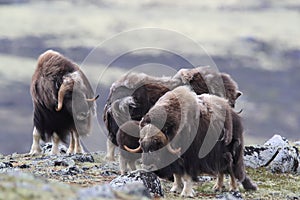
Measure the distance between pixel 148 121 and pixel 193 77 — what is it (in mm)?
3167

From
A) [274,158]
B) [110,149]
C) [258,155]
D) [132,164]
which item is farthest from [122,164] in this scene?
[274,158]

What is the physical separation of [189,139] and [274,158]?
5869mm

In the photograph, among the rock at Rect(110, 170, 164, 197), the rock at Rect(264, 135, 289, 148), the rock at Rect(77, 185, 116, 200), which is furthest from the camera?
the rock at Rect(264, 135, 289, 148)

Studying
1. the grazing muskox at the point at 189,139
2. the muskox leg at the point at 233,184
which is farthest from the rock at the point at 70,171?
the muskox leg at the point at 233,184

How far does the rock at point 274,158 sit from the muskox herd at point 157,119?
2.35m

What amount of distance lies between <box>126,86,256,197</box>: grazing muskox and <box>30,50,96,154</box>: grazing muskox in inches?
146

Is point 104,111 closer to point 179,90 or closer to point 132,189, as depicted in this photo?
point 179,90

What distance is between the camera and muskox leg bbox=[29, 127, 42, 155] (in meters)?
15.7

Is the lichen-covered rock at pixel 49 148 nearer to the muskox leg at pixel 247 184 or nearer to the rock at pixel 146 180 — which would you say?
the muskox leg at pixel 247 184

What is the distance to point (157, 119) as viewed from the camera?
1075cm

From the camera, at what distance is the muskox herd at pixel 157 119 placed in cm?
1090

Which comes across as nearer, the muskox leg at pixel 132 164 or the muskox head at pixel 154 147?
the muskox head at pixel 154 147

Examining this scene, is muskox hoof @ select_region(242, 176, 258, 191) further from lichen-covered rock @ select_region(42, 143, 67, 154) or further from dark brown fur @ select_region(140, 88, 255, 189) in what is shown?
lichen-covered rock @ select_region(42, 143, 67, 154)

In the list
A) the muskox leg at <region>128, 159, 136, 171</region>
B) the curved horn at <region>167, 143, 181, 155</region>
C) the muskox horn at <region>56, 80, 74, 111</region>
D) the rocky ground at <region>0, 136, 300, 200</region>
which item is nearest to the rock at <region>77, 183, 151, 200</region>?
the rocky ground at <region>0, 136, 300, 200</region>
